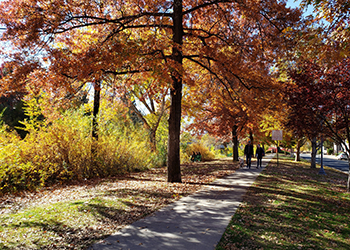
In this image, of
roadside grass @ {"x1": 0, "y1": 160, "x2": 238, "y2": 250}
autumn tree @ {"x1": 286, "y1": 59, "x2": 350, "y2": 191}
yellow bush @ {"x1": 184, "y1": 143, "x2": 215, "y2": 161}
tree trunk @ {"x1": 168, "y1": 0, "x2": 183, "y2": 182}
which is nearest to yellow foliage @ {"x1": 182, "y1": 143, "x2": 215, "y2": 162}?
yellow bush @ {"x1": 184, "y1": 143, "x2": 215, "y2": 161}

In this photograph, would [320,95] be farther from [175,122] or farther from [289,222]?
[289,222]

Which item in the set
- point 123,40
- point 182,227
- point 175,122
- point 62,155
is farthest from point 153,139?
point 182,227

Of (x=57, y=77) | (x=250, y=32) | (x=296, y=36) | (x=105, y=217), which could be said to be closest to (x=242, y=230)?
(x=105, y=217)

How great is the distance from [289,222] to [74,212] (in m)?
5.26

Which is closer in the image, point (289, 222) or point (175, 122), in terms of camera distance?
point (289, 222)

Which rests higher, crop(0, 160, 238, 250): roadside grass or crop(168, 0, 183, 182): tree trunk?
crop(168, 0, 183, 182): tree trunk

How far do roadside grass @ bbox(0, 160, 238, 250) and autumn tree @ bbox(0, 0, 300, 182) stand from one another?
2.66 metres

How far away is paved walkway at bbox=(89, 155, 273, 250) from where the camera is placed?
165 inches

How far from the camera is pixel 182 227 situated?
16.6ft

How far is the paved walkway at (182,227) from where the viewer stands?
13.8 ft

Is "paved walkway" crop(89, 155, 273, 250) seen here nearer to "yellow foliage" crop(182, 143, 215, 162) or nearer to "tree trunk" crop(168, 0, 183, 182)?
"tree trunk" crop(168, 0, 183, 182)

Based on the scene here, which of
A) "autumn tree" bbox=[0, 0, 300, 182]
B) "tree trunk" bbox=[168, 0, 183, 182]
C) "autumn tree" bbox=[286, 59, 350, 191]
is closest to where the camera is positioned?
"autumn tree" bbox=[0, 0, 300, 182]

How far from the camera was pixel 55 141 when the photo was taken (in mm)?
10156

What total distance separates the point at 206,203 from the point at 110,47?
6633 millimetres
